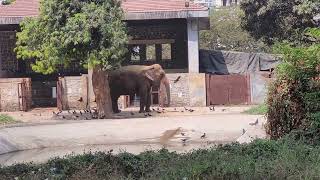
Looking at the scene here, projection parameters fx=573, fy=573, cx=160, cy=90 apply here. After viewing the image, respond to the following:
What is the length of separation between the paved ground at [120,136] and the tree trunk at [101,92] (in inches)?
164

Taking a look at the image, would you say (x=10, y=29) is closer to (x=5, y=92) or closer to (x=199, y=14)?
(x=5, y=92)

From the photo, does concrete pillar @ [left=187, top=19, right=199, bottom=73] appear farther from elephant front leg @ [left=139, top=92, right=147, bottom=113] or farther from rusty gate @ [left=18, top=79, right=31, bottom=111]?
rusty gate @ [left=18, top=79, right=31, bottom=111]

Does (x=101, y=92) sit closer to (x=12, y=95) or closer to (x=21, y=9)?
(x=12, y=95)

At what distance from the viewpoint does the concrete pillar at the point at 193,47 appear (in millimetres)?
26312

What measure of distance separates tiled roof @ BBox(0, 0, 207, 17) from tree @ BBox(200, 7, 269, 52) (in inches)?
654

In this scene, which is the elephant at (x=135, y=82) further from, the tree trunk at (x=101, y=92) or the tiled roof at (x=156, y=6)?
the tiled roof at (x=156, y=6)

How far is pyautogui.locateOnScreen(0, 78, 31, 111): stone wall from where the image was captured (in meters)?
25.0

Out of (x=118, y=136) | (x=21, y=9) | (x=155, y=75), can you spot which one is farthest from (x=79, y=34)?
(x=21, y=9)

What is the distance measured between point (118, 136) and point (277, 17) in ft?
54.4

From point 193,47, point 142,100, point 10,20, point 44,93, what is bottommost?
point 44,93

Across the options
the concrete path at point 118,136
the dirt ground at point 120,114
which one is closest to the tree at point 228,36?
the dirt ground at point 120,114

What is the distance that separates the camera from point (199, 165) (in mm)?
6891

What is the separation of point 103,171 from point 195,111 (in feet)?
50.6

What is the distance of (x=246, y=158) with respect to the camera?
7902mm
